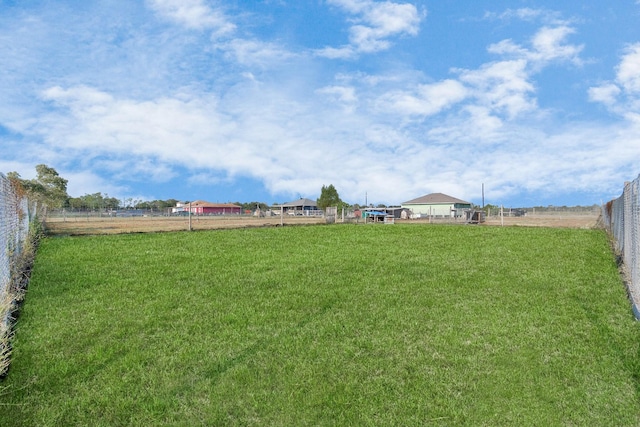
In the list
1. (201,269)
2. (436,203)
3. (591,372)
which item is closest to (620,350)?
(591,372)

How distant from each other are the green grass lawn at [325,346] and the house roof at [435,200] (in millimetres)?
53992

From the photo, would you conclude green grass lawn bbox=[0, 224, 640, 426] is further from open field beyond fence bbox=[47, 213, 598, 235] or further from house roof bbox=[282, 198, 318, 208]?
house roof bbox=[282, 198, 318, 208]

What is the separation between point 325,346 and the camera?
4.01 m

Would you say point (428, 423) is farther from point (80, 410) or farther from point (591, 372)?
point (80, 410)

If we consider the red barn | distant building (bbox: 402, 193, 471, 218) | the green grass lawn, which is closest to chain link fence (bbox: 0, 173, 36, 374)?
the green grass lawn

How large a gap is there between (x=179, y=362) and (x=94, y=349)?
40.9 inches

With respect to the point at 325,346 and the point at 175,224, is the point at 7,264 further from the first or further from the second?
the point at 175,224

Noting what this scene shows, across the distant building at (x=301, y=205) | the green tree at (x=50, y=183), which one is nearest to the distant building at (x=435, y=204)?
the distant building at (x=301, y=205)

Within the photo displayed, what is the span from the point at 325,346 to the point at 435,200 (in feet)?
197

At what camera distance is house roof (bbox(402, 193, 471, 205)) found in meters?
60.1

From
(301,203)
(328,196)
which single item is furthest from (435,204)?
(301,203)

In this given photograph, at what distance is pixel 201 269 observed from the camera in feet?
25.0

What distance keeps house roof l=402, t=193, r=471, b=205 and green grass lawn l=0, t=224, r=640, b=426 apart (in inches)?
2126

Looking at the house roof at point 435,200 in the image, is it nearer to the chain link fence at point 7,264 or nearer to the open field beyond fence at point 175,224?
the open field beyond fence at point 175,224
